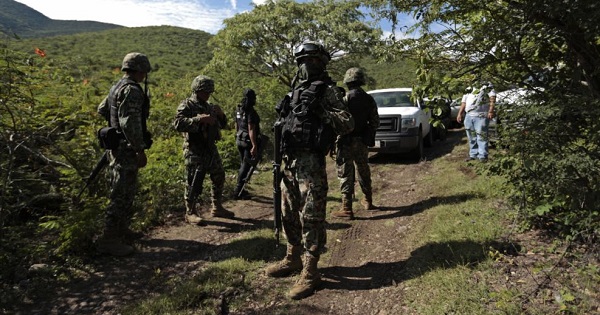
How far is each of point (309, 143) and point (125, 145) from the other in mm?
2305

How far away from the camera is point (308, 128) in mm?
Answer: 3404

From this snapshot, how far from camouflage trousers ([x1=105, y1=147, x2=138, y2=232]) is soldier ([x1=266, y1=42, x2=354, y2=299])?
1998mm

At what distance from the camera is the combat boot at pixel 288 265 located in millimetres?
3710

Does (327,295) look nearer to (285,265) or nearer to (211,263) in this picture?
(285,265)

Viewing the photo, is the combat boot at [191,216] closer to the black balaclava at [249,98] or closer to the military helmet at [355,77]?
the black balaclava at [249,98]

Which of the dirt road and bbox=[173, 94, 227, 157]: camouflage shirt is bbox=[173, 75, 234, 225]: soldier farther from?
the dirt road

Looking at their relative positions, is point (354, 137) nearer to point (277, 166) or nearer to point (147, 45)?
point (277, 166)

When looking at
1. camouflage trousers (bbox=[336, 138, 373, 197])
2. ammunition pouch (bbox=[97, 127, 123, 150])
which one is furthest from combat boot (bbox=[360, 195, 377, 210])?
ammunition pouch (bbox=[97, 127, 123, 150])

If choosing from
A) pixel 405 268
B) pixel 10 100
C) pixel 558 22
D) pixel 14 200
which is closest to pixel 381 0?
pixel 558 22

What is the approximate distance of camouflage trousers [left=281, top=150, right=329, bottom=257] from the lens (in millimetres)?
3449

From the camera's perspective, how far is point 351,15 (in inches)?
618

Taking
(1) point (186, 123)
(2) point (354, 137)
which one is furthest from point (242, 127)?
(2) point (354, 137)

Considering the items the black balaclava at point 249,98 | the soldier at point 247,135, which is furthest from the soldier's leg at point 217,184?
the black balaclava at point 249,98

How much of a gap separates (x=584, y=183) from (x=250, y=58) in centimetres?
1432
